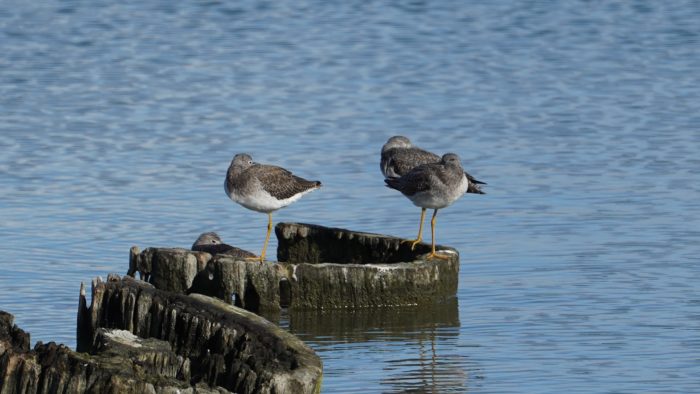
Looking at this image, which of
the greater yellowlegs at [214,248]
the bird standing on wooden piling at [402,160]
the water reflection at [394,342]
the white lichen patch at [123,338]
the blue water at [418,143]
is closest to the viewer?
the white lichen patch at [123,338]

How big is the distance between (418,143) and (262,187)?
747 cm

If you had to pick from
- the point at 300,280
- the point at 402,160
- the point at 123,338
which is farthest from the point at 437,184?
the point at 123,338

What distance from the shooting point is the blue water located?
12.1 meters

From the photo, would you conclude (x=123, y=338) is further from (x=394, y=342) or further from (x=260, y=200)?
(x=260, y=200)

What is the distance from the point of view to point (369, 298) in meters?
12.8

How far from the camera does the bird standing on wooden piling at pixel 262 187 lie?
1403cm

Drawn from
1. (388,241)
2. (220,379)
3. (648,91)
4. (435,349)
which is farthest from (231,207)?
(648,91)

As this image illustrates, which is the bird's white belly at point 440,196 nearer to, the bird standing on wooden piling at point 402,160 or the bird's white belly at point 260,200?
the bird's white belly at point 260,200

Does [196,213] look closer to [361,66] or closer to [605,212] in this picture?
[605,212]

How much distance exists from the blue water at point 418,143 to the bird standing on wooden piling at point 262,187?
142 cm

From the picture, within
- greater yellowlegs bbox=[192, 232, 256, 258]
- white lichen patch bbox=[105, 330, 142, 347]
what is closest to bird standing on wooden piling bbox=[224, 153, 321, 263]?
greater yellowlegs bbox=[192, 232, 256, 258]

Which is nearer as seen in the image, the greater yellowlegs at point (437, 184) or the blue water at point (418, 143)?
the blue water at point (418, 143)

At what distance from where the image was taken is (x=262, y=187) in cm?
1406

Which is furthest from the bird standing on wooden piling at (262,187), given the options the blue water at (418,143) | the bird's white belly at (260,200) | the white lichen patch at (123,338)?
the white lichen patch at (123,338)
